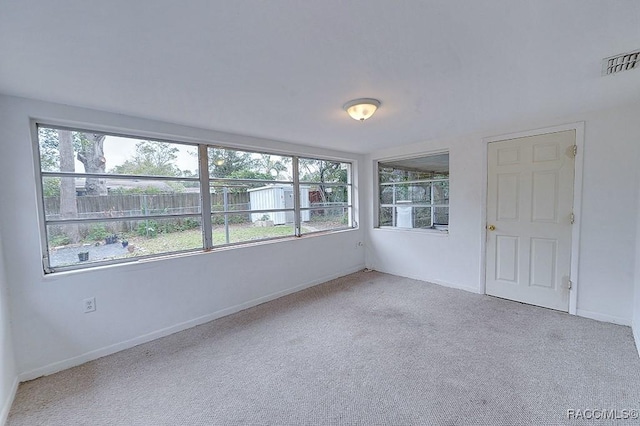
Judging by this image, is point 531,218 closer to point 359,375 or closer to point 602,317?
point 602,317

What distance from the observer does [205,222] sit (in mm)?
3064

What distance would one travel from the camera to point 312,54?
5.00 ft

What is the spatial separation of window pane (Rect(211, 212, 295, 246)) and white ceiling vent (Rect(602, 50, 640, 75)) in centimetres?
333

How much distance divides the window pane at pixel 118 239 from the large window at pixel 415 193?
10.1 feet

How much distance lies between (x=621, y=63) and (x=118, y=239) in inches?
161

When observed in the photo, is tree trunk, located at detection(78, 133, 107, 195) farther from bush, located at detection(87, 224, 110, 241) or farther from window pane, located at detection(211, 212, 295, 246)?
window pane, located at detection(211, 212, 295, 246)

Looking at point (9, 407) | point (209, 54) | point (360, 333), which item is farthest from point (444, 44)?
point (9, 407)

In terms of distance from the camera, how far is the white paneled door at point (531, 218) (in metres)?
2.93

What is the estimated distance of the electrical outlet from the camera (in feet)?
7.40

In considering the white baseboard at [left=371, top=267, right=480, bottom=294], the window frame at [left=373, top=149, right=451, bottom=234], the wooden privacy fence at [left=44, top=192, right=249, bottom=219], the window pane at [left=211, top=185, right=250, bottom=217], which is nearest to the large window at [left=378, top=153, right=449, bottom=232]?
the window frame at [left=373, top=149, right=451, bottom=234]

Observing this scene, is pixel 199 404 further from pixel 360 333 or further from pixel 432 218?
pixel 432 218

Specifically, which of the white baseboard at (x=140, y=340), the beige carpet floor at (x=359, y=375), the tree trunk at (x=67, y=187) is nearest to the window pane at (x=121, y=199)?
the tree trunk at (x=67, y=187)

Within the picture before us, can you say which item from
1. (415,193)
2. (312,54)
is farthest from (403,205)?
(312,54)

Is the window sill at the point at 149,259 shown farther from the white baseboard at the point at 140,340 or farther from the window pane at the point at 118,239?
the white baseboard at the point at 140,340
